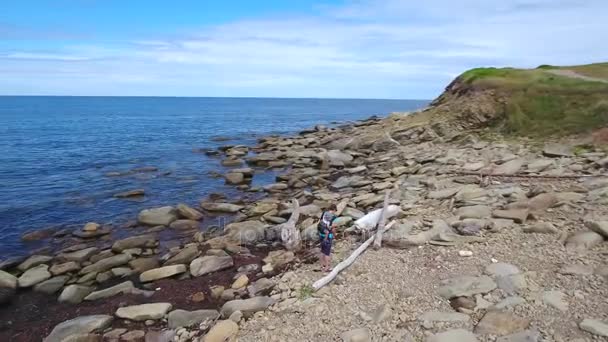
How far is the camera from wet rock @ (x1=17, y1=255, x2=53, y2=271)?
1623 cm

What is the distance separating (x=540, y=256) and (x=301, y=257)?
24.9ft

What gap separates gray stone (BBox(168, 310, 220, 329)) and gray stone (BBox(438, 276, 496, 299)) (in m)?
6.05

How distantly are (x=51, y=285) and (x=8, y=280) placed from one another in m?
1.38

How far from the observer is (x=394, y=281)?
11.8 metres

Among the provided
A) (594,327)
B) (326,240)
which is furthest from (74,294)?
(594,327)

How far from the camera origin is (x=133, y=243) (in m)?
18.0

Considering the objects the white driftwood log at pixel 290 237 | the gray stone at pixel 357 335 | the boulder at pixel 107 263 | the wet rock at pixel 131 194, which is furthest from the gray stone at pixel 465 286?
the wet rock at pixel 131 194

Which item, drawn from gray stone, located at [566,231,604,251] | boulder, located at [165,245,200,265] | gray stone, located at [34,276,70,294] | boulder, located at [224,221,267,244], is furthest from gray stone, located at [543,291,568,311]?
gray stone, located at [34,276,70,294]

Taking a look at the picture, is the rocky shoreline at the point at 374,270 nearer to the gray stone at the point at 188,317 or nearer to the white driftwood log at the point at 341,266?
the gray stone at the point at 188,317

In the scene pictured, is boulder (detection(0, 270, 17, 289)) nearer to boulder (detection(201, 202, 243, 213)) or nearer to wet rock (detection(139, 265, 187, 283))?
wet rock (detection(139, 265, 187, 283))

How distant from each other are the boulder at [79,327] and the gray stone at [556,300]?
36.8 ft

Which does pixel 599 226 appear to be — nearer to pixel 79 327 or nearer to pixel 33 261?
pixel 79 327

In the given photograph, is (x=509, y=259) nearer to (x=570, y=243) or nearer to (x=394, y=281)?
(x=570, y=243)

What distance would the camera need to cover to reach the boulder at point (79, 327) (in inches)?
443
